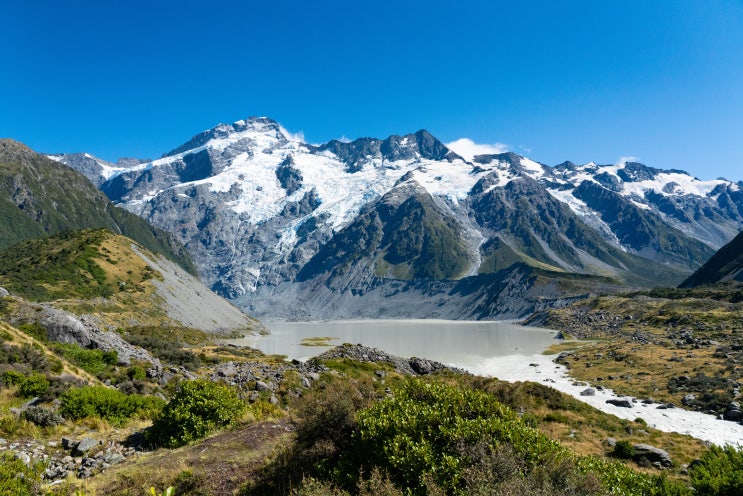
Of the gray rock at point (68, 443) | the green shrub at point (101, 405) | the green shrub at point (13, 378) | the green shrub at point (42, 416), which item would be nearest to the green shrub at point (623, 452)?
the green shrub at point (101, 405)

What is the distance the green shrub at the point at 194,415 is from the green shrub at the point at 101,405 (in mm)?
3920

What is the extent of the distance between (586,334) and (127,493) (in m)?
148

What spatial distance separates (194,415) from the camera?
17.1m

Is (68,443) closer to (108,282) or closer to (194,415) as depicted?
(194,415)

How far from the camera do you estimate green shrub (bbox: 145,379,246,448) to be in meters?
16.6

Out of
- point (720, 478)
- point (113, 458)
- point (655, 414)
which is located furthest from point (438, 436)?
point (655, 414)

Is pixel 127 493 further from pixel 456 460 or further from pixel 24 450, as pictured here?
pixel 456 460

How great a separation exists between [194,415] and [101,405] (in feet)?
20.1

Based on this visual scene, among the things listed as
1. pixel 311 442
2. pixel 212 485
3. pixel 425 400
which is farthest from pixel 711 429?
pixel 212 485

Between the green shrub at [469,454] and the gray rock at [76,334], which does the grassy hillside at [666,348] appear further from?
the gray rock at [76,334]

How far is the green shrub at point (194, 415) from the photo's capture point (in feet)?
54.4

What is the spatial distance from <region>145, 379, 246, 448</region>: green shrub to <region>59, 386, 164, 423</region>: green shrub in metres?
3.92

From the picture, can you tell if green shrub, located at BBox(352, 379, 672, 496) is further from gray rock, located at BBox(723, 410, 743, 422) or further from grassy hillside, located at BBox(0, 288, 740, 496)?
gray rock, located at BBox(723, 410, 743, 422)

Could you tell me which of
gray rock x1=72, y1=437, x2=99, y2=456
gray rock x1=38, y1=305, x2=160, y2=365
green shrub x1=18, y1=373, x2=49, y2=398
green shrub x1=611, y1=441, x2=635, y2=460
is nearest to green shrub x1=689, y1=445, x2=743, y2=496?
green shrub x1=611, y1=441, x2=635, y2=460
